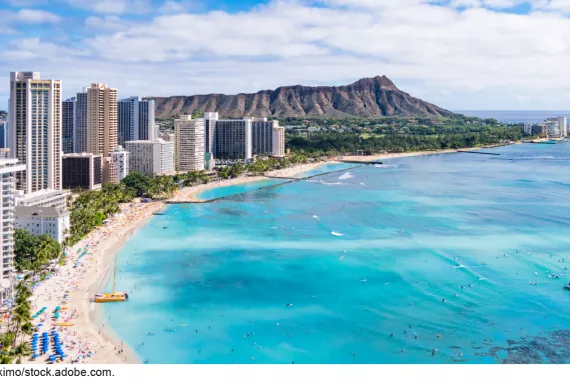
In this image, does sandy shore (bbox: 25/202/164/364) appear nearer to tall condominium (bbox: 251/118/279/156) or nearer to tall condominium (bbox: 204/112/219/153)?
tall condominium (bbox: 204/112/219/153)

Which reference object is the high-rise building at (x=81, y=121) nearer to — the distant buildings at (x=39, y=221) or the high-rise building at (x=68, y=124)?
the high-rise building at (x=68, y=124)

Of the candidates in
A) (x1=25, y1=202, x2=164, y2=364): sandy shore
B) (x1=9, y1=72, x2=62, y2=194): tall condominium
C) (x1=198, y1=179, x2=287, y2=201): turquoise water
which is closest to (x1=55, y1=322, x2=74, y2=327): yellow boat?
(x1=25, y1=202, x2=164, y2=364): sandy shore

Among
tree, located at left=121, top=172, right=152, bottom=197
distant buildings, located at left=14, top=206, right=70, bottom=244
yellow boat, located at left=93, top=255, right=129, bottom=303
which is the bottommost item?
yellow boat, located at left=93, top=255, right=129, bottom=303

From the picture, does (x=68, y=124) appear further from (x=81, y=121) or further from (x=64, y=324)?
(x=64, y=324)

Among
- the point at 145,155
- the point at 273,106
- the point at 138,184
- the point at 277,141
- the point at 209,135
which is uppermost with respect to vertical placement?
the point at 273,106

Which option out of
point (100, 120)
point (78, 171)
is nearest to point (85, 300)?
point (78, 171)
